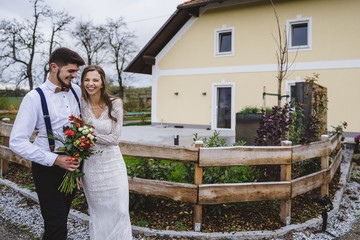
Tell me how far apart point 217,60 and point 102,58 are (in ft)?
57.1

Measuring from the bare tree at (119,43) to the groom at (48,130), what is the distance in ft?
84.4

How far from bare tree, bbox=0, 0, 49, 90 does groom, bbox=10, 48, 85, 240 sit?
2323 cm

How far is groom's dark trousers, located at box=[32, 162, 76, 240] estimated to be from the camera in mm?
2061

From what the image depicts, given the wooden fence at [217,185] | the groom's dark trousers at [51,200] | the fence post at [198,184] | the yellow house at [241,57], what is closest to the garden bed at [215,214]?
the fence post at [198,184]

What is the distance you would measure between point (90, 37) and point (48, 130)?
26996 millimetres

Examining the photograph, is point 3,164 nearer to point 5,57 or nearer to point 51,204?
point 51,204

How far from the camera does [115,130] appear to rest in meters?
2.37

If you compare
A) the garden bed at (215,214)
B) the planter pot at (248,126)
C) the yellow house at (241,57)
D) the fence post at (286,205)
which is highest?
the yellow house at (241,57)

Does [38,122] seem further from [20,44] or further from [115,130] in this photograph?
[20,44]

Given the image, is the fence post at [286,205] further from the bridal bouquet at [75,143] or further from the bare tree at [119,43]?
the bare tree at [119,43]

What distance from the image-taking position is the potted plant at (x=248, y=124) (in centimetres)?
726

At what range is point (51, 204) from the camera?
6.88 ft

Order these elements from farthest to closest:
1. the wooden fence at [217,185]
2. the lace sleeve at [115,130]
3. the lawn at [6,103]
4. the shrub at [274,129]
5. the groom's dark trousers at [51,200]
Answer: the lawn at [6,103] → the shrub at [274,129] → the wooden fence at [217,185] → the lace sleeve at [115,130] → the groom's dark trousers at [51,200]

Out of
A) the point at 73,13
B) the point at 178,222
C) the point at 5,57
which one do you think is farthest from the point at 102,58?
the point at 178,222
